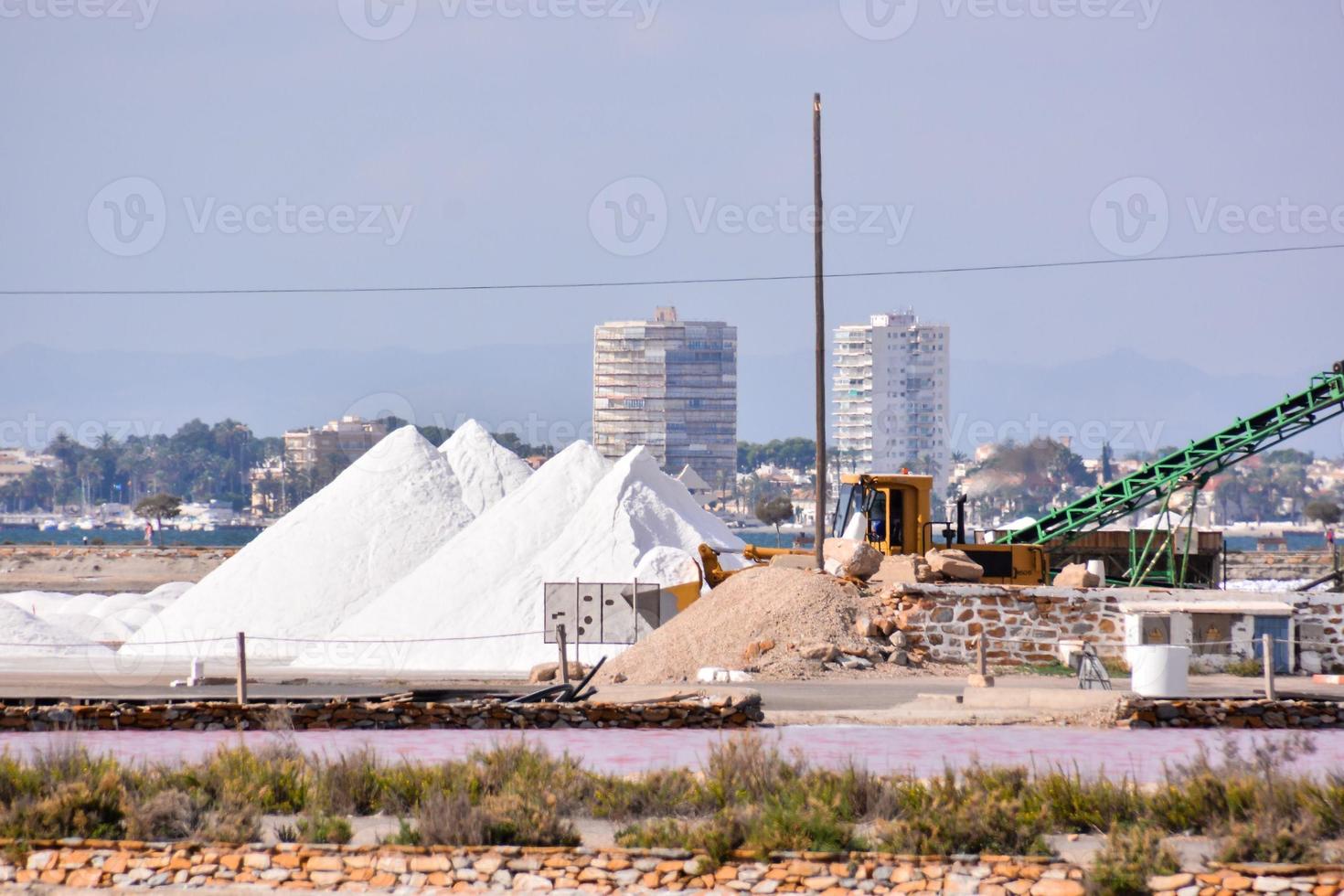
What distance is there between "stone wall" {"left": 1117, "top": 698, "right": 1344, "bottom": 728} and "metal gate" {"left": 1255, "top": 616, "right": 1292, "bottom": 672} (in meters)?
7.53

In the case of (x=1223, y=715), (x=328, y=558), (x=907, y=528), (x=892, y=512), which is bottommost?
(x=1223, y=715)

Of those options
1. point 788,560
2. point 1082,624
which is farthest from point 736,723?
point 788,560

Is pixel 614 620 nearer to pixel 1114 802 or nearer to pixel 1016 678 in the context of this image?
pixel 1016 678

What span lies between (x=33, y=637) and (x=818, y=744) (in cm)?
2446

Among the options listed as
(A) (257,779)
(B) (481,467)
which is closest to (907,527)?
(A) (257,779)

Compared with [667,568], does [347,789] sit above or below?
below

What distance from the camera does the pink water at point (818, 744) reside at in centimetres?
1550

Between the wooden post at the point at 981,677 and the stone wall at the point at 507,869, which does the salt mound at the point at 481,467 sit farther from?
the stone wall at the point at 507,869

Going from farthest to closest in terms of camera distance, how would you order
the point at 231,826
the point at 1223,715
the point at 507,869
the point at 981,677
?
the point at 981,677, the point at 1223,715, the point at 231,826, the point at 507,869

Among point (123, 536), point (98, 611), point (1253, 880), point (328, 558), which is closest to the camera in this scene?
point (1253, 880)

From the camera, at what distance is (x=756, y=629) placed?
25.8m

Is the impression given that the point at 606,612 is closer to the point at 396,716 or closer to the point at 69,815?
the point at 396,716

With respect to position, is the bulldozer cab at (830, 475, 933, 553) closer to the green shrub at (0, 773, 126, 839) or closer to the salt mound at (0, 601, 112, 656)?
the salt mound at (0, 601, 112, 656)

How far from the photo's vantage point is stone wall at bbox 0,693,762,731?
18.3m
